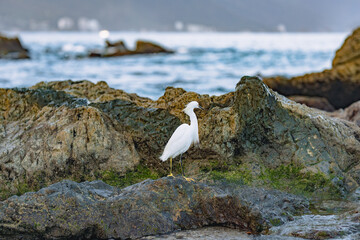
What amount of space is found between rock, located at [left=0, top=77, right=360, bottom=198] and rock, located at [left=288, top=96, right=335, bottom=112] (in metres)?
6.61

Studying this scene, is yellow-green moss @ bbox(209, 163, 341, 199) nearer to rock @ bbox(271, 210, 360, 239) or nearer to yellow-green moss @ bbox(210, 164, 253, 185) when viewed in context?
yellow-green moss @ bbox(210, 164, 253, 185)

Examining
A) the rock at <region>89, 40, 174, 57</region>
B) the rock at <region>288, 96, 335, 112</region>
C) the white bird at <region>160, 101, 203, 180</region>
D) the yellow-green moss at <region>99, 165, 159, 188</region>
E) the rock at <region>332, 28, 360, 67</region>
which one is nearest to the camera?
the white bird at <region>160, 101, 203, 180</region>

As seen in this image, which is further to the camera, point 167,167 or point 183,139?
point 167,167

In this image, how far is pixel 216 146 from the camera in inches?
236

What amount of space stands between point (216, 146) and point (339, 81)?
892cm

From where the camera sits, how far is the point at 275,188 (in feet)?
18.5

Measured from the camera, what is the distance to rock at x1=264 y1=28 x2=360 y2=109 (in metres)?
13.6

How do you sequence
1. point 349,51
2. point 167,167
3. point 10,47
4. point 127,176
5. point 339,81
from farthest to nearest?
point 10,47 < point 349,51 < point 339,81 < point 167,167 < point 127,176

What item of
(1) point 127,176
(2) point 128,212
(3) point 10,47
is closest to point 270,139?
(1) point 127,176

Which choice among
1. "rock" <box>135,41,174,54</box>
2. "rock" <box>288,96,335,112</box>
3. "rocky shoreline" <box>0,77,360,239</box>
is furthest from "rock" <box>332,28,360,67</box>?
"rock" <box>135,41,174,54</box>

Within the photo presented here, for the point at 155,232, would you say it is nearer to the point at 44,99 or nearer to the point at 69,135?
the point at 69,135

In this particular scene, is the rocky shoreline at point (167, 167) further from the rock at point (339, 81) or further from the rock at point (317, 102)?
the rock at point (339, 81)

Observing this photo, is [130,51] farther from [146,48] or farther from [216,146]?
[216,146]

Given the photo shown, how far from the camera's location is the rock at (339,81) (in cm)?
1356
